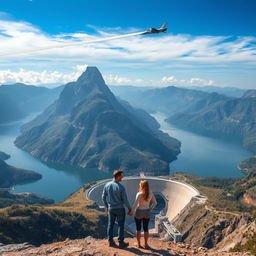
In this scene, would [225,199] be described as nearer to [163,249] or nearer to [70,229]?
[70,229]

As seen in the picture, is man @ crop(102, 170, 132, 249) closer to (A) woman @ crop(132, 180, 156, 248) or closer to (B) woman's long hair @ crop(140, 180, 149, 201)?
(A) woman @ crop(132, 180, 156, 248)

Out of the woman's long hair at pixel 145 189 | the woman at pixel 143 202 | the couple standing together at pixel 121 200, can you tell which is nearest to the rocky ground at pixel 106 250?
the couple standing together at pixel 121 200

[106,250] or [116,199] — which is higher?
[116,199]

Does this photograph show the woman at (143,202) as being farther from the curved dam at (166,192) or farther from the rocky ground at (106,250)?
the curved dam at (166,192)

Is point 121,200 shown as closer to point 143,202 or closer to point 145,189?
point 143,202

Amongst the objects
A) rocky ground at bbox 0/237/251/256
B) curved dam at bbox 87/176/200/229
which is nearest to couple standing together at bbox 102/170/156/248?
rocky ground at bbox 0/237/251/256

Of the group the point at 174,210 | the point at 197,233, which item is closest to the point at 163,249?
the point at 197,233

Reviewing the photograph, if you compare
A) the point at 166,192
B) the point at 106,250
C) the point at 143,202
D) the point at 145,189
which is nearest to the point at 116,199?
the point at 143,202

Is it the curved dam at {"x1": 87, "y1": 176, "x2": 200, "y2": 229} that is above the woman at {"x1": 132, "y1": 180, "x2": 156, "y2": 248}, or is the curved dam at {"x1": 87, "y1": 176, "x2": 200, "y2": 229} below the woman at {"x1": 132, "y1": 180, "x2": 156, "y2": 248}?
below
